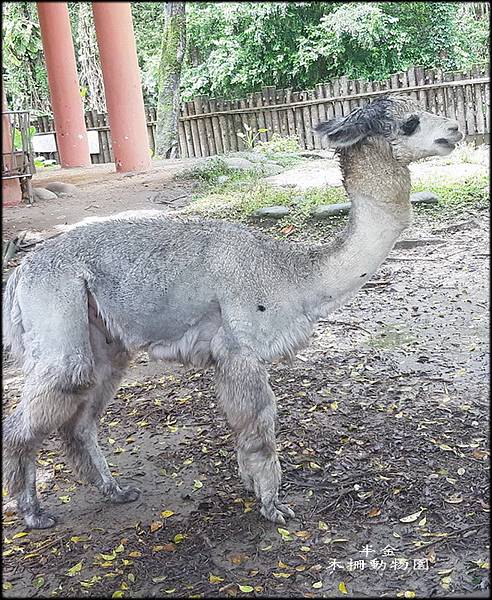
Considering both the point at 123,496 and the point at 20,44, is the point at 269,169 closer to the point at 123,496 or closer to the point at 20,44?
the point at 123,496

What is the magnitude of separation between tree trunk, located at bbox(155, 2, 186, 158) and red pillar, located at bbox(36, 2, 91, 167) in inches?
12.6

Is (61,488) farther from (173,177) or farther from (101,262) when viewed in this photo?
(173,177)

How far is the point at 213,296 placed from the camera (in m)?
3.28

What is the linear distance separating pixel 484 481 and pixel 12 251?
5343mm

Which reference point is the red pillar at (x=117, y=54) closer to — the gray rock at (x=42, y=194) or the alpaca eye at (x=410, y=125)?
the alpaca eye at (x=410, y=125)

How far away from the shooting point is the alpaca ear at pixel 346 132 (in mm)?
3117

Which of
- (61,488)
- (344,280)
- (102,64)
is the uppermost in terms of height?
(102,64)

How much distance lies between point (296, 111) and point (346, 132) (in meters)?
9.24

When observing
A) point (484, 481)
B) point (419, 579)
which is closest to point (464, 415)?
point (484, 481)

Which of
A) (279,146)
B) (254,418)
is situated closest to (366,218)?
(254,418)

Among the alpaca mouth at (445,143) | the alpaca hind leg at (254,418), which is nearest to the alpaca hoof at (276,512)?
the alpaca hind leg at (254,418)

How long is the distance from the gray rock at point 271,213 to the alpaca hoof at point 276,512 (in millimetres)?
5277

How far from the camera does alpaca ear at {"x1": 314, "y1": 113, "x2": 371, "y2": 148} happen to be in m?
3.12

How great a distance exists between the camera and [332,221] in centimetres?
805
